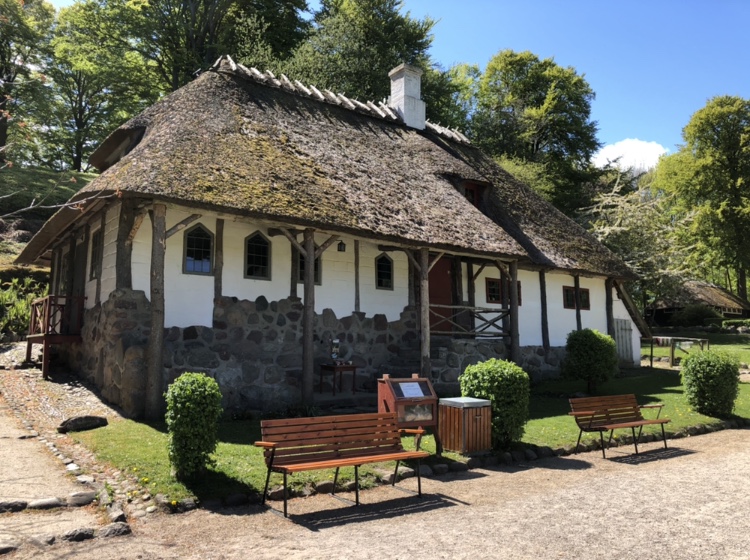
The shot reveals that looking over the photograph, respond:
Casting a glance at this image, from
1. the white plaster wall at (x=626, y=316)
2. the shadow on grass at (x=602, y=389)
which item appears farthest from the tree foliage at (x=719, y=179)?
the shadow on grass at (x=602, y=389)

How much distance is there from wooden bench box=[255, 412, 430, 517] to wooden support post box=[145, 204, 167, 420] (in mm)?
3961

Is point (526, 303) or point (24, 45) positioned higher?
point (24, 45)

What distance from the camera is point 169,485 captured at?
656 centimetres

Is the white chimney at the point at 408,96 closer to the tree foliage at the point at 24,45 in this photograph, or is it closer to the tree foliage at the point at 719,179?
the tree foliage at the point at 24,45

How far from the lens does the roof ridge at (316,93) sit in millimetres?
16219

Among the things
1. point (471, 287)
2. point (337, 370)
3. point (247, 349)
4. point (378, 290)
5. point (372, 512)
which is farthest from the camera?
point (471, 287)

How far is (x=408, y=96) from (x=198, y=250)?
11673mm

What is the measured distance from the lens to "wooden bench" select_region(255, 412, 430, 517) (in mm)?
6496

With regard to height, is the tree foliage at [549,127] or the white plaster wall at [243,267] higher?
the tree foliage at [549,127]

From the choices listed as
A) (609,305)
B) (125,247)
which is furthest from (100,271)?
(609,305)

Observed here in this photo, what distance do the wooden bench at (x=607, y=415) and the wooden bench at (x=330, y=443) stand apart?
377 centimetres

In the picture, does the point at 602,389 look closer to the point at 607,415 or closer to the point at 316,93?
the point at 607,415

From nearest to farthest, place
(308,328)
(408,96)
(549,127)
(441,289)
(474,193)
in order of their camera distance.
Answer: (308,328), (441,289), (474,193), (408,96), (549,127)

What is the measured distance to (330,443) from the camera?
6.96 m
